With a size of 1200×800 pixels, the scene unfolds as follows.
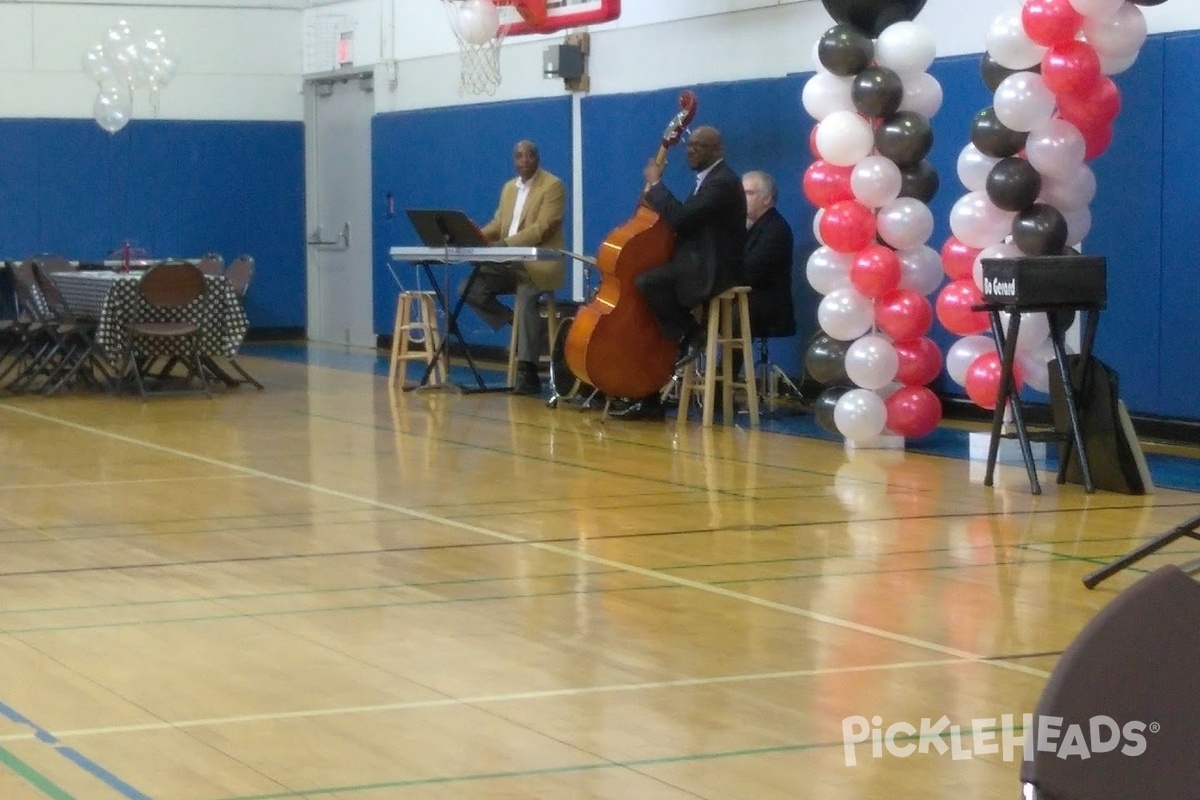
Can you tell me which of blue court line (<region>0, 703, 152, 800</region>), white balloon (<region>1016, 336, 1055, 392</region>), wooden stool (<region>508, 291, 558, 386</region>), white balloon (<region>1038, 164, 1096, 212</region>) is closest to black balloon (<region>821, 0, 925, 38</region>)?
white balloon (<region>1038, 164, 1096, 212</region>)

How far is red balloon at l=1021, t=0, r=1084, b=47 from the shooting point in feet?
24.0

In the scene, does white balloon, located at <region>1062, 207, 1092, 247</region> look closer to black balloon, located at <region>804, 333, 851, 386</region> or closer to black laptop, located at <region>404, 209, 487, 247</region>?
black balloon, located at <region>804, 333, 851, 386</region>

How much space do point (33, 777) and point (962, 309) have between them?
18.0 feet

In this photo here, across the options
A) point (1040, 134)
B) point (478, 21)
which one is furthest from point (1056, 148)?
point (478, 21)

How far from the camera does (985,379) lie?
309 inches

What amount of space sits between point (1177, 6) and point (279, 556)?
199 inches

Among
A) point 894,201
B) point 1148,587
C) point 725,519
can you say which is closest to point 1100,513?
point 725,519

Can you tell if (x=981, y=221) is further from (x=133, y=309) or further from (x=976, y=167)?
(x=133, y=309)

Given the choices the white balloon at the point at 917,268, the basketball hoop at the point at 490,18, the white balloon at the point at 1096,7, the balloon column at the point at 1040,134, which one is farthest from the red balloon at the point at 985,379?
the basketball hoop at the point at 490,18

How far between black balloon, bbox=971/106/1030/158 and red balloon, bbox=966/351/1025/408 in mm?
853

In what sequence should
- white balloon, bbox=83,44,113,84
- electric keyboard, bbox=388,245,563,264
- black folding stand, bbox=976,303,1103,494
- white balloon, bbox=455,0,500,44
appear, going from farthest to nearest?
1. white balloon, bbox=83,44,113,84
2. white balloon, bbox=455,0,500,44
3. electric keyboard, bbox=388,245,563,264
4. black folding stand, bbox=976,303,1103,494

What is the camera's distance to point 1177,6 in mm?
8391

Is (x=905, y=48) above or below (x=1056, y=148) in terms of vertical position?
above

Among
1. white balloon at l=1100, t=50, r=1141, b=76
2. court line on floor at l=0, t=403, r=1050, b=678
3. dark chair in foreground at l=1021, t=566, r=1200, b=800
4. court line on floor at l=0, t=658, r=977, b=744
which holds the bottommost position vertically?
court line on floor at l=0, t=403, r=1050, b=678
